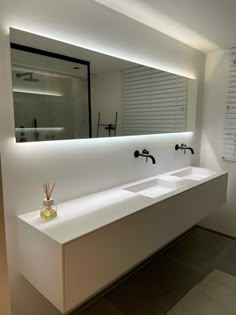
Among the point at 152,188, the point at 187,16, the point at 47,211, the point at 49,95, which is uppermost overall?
the point at 187,16

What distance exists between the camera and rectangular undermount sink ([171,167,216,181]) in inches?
107

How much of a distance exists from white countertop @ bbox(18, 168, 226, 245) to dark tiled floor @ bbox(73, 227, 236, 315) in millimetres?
992

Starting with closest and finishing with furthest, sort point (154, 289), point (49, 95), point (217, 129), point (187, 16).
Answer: point (49, 95) → point (187, 16) → point (154, 289) → point (217, 129)

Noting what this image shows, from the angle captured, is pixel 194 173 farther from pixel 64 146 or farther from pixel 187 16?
pixel 64 146

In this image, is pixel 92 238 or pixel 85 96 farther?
pixel 85 96

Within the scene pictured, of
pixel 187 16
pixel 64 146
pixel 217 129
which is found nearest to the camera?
pixel 64 146

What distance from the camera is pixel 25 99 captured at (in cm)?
146

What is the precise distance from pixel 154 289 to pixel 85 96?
1867 millimetres

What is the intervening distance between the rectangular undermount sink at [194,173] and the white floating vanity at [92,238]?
70 cm

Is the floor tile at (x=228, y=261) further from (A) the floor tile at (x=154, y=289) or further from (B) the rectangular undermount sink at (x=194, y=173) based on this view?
(B) the rectangular undermount sink at (x=194, y=173)

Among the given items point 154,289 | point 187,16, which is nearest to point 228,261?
point 154,289

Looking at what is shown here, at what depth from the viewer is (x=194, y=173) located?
9.59ft

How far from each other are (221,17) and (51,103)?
1.62m

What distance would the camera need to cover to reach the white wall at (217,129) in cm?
301
